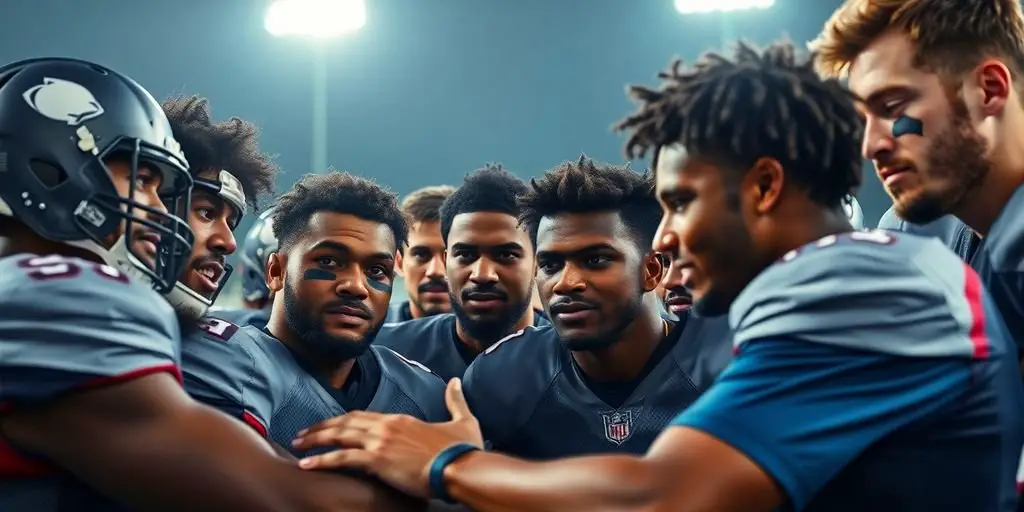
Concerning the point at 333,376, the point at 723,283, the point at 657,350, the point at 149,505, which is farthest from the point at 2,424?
the point at 657,350

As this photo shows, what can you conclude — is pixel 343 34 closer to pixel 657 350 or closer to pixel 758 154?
pixel 657 350

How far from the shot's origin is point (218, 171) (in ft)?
10.2

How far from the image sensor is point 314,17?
12.4m

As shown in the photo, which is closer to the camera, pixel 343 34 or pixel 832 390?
pixel 832 390

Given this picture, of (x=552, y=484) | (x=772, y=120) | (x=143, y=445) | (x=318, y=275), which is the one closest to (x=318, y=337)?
(x=318, y=275)

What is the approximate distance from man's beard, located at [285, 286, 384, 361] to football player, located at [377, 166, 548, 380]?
32.3 inches

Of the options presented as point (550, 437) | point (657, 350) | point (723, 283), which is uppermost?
point (723, 283)

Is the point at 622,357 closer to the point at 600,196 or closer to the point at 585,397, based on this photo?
the point at 585,397

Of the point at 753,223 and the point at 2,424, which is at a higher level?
the point at 753,223

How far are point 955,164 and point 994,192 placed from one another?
0.12 meters

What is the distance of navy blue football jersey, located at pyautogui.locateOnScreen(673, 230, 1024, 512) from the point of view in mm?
1427

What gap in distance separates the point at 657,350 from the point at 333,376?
983mm

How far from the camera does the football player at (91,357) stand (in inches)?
58.0

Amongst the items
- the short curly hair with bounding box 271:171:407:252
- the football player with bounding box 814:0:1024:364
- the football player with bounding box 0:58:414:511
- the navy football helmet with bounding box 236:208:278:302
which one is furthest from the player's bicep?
the navy football helmet with bounding box 236:208:278:302
